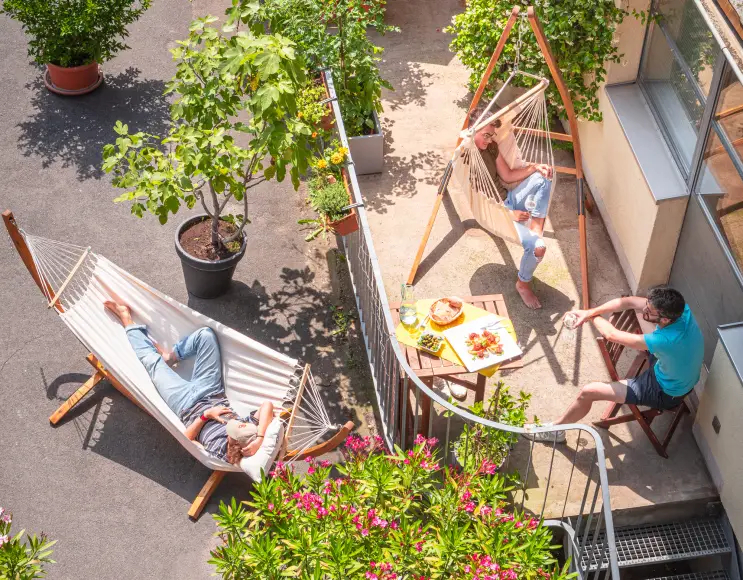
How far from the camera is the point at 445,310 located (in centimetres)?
592

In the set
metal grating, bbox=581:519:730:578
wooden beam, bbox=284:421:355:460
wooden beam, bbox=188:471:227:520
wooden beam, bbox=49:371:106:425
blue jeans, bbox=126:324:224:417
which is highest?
blue jeans, bbox=126:324:224:417

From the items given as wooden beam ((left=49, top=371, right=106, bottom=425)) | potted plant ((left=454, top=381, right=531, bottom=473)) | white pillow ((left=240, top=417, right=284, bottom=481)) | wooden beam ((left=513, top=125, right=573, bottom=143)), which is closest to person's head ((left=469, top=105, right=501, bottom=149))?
wooden beam ((left=513, top=125, right=573, bottom=143))

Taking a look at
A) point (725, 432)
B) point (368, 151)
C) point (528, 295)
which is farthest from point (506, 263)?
point (725, 432)

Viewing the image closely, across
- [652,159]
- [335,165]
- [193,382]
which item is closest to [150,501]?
[193,382]

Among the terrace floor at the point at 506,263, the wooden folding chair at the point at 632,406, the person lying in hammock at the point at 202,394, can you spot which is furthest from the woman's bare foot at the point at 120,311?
the wooden folding chair at the point at 632,406

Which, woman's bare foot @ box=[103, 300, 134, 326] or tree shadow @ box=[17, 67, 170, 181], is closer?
woman's bare foot @ box=[103, 300, 134, 326]

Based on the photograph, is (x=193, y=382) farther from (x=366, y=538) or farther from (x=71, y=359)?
(x=366, y=538)

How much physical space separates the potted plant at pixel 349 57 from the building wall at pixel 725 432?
10.8ft

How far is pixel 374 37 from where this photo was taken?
930 centimetres

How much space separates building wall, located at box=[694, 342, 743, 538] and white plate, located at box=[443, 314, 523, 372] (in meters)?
1.17

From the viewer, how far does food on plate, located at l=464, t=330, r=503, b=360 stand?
5707mm

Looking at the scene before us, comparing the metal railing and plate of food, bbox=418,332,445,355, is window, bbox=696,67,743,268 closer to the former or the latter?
the metal railing

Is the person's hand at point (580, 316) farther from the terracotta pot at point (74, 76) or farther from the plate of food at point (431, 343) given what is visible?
the terracotta pot at point (74, 76)

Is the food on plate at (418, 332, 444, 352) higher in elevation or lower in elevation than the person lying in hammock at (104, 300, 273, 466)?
higher
